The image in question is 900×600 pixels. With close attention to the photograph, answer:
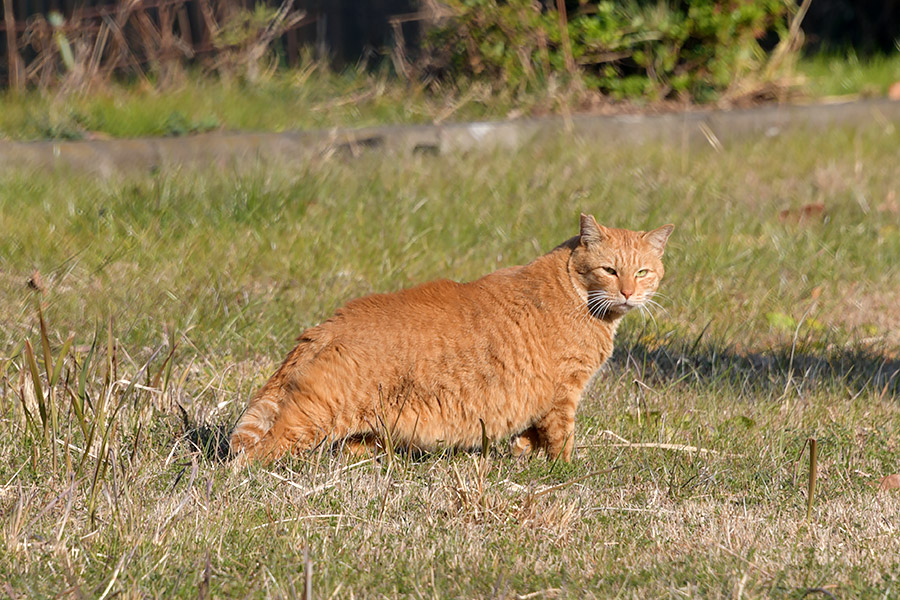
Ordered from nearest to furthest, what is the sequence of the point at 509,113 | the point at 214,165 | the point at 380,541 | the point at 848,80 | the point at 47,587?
the point at 47,587
the point at 380,541
the point at 214,165
the point at 509,113
the point at 848,80

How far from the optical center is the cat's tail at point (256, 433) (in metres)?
3.24

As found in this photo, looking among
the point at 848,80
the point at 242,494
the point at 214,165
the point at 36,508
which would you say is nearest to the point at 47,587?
the point at 36,508

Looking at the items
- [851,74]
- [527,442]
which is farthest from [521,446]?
[851,74]

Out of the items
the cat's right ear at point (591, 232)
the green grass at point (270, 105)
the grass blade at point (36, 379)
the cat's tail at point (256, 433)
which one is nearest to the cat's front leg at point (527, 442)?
the cat's right ear at point (591, 232)

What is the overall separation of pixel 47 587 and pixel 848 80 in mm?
7788

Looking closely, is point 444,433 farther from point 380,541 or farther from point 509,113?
point 509,113

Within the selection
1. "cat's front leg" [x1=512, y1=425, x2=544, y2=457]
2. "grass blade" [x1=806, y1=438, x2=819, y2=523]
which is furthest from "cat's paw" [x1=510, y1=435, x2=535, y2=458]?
"grass blade" [x1=806, y1=438, x2=819, y2=523]

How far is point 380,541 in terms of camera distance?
114 inches

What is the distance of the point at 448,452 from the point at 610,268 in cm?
87

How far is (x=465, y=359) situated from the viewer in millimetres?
3400

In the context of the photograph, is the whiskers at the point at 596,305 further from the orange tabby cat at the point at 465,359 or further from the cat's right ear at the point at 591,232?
the cat's right ear at the point at 591,232

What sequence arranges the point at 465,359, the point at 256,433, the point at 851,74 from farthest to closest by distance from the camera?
the point at 851,74 < the point at 465,359 < the point at 256,433

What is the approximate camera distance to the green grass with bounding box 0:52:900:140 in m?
6.88

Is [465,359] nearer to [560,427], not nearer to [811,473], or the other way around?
[560,427]
